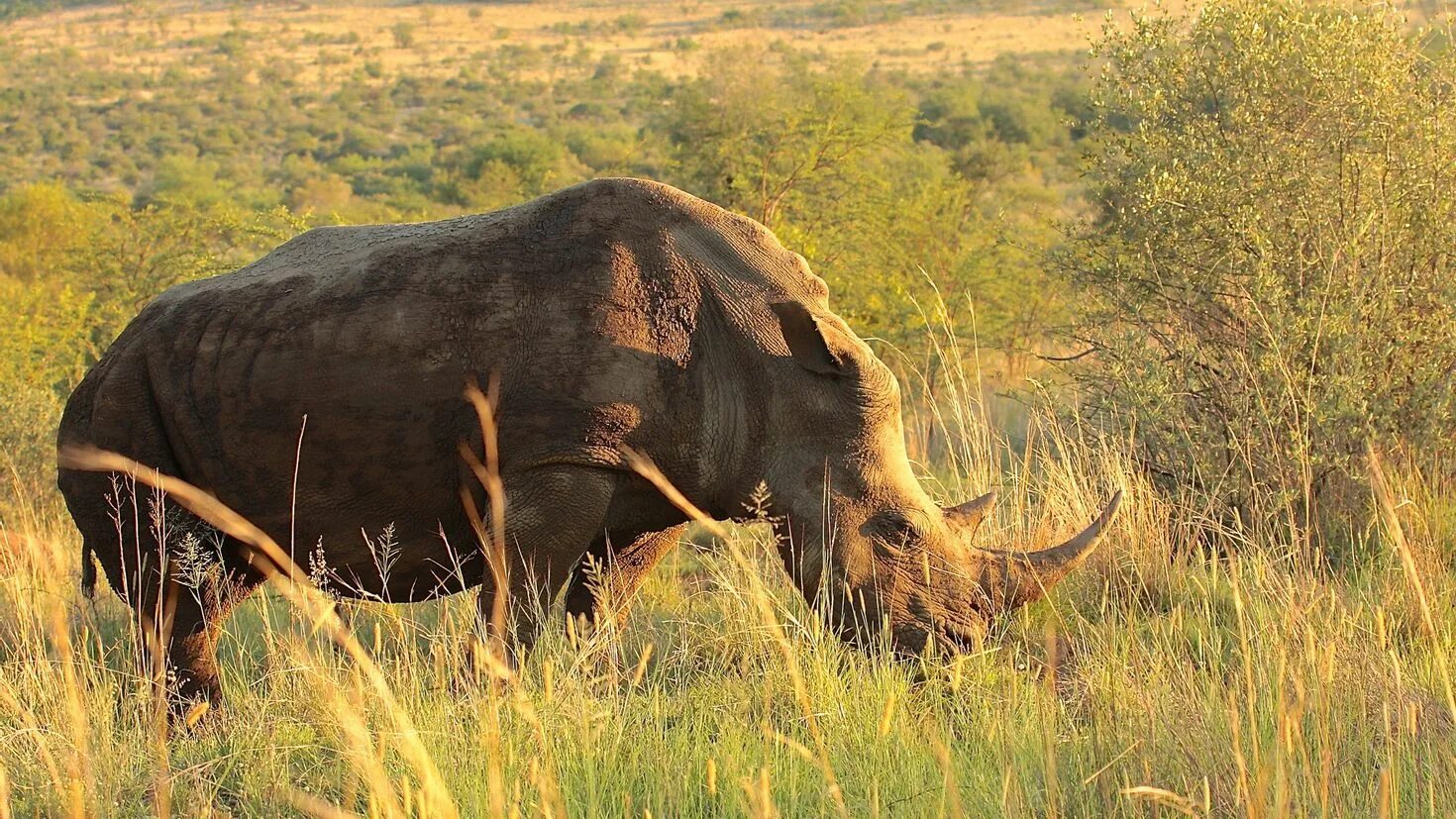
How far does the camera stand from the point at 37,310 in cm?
1659

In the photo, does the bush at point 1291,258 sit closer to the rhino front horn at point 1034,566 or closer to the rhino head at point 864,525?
the rhino front horn at point 1034,566

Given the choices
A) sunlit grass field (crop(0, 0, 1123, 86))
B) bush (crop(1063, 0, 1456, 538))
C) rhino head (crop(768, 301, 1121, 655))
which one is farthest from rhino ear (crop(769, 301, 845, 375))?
sunlit grass field (crop(0, 0, 1123, 86))

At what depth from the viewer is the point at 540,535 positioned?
521 centimetres

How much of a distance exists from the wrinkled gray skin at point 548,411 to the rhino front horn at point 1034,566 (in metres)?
0.01

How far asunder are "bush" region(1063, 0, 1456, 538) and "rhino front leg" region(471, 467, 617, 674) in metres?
3.01

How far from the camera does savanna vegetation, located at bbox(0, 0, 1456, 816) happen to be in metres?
3.89

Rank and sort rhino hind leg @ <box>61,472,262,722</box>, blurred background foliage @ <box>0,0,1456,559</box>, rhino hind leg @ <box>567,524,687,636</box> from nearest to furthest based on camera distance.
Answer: rhino hind leg @ <box>61,472,262,722</box>, rhino hind leg @ <box>567,524,687,636</box>, blurred background foliage @ <box>0,0,1456,559</box>

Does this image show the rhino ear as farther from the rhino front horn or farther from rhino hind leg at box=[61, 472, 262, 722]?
rhino hind leg at box=[61, 472, 262, 722]

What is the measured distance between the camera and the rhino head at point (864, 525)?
17.5 ft

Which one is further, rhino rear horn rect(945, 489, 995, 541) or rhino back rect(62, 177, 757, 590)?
rhino rear horn rect(945, 489, 995, 541)

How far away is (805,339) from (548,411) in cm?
92

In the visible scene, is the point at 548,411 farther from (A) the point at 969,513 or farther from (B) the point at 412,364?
(A) the point at 969,513

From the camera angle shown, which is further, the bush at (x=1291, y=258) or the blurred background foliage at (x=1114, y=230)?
the blurred background foliage at (x=1114, y=230)

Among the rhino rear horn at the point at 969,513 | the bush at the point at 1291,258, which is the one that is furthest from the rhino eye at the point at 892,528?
the bush at the point at 1291,258
